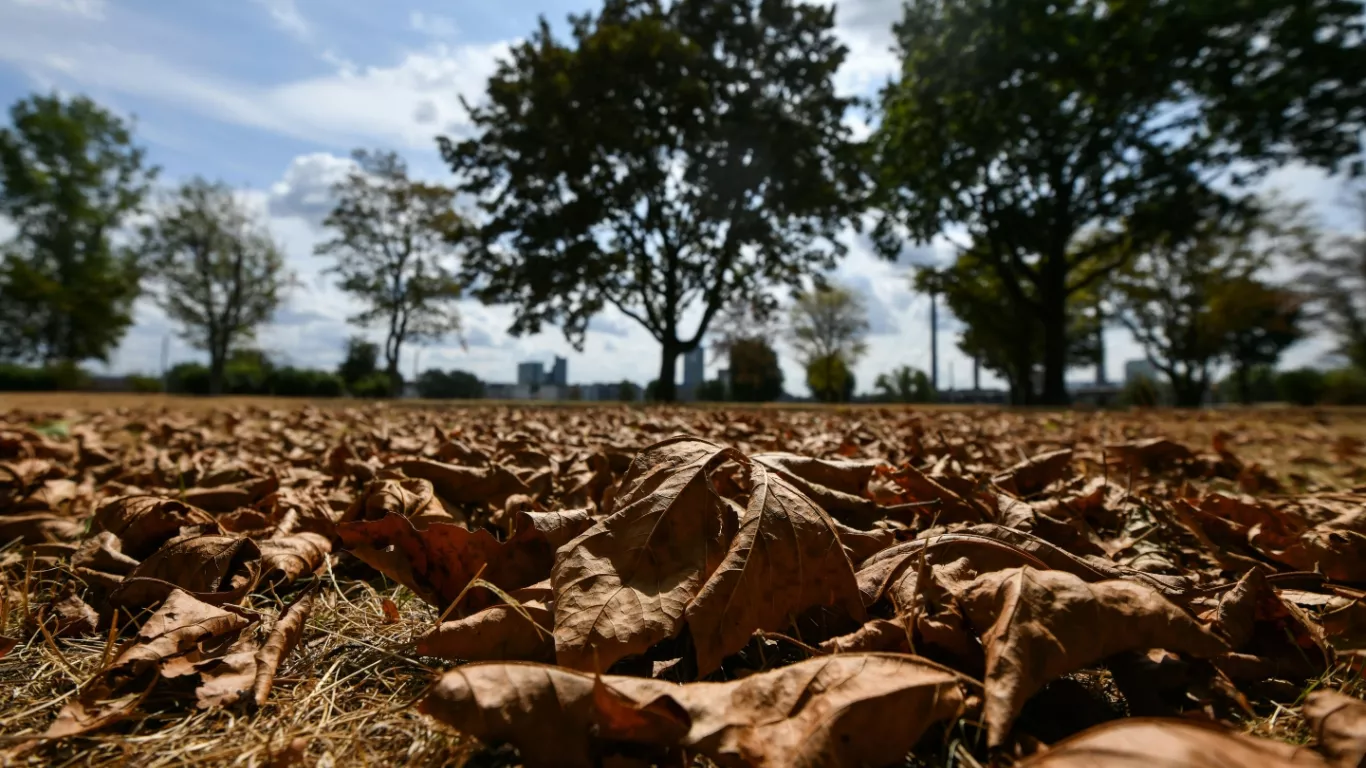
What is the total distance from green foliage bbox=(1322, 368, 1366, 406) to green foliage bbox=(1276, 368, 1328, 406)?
0.32 m

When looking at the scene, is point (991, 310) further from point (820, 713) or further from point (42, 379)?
point (42, 379)

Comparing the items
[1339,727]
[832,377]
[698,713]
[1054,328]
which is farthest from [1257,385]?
[698,713]

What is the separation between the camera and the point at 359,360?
129ft

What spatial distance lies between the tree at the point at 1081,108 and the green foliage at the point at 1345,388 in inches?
443

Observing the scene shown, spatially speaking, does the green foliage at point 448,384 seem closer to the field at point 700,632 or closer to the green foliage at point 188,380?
the green foliage at point 188,380

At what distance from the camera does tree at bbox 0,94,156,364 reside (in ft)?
92.7

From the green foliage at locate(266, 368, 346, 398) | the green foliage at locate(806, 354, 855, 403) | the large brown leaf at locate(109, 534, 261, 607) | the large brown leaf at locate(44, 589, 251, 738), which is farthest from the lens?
the green foliage at locate(806, 354, 855, 403)

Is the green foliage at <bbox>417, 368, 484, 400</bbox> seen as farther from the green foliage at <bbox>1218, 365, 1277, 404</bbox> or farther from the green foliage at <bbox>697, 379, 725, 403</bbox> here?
the green foliage at <bbox>1218, 365, 1277, 404</bbox>

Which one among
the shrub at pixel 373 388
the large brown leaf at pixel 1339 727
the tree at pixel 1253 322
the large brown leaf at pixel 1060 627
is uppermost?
the tree at pixel 1253 322

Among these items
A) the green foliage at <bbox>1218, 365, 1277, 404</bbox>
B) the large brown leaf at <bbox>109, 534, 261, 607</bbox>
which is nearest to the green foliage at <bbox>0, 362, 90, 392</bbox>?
the large brown leaf at <bbox>109, 534, 261, 607</bbox>

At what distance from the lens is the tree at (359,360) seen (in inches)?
1515

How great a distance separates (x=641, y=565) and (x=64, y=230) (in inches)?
1609

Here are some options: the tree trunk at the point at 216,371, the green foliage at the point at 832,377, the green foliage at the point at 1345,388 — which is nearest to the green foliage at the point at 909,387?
the green foliage at the point at 832,377

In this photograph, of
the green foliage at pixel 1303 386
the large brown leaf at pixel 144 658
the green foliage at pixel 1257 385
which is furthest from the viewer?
the green foliage at pixel 1257 385
